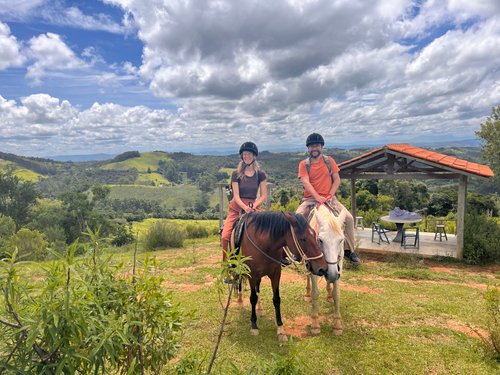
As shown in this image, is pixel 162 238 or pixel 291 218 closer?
pixel 291 218

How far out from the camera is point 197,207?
106 meters

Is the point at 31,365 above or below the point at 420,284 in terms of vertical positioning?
above

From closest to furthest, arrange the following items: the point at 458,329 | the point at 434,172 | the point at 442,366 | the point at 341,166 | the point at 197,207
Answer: the point at 442,366 → the point at 458,329 → the point at 434,172 → the point at 341,166 → the point at 197,207

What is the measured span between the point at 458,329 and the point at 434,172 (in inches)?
276

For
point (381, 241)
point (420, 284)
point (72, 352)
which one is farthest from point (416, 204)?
point (72, 352)

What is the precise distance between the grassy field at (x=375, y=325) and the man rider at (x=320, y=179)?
1383 millimetres

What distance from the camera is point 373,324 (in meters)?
5.59

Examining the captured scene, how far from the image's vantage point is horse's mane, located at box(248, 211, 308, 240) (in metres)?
4.87

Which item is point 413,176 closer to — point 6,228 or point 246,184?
point 246,184

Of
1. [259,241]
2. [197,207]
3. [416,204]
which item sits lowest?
[197,207]

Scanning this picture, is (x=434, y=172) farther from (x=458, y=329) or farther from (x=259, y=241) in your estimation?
(x=259, y=241)

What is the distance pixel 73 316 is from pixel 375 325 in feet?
18.8

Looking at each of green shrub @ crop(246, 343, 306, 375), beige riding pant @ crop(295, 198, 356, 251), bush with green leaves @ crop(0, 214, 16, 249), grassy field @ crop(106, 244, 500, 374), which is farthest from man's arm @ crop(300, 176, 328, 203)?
bush with green leaves @ crop(0, 214, 16, 249)

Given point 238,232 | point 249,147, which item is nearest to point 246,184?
point 249,147
